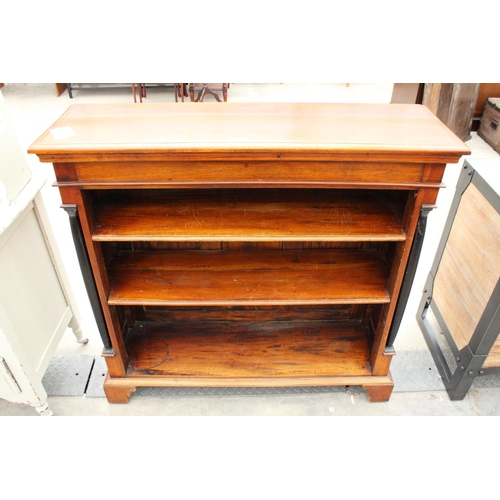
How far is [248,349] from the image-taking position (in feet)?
6.61

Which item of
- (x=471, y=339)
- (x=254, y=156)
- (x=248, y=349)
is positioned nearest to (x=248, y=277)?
(x=248, y=349)

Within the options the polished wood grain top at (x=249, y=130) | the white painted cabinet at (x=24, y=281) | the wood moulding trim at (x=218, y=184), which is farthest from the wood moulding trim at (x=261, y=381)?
the polished wood grain top at (x=249, y=130)

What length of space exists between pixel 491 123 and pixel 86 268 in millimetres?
4212

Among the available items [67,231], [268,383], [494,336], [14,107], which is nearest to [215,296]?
[268,383]

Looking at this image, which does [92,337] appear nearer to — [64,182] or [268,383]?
[268,383]

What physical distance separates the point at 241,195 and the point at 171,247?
45 cm

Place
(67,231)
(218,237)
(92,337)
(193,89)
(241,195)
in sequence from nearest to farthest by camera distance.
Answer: (218,237) < (241,195) < (92,337) < (67,231) < (193,89)

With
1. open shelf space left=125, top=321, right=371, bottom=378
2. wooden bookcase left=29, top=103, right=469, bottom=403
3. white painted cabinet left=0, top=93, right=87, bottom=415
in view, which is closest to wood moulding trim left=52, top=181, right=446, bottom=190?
wooden bookcase left=29, top=103, right=469, bottom=403

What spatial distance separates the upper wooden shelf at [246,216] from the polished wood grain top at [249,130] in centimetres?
31

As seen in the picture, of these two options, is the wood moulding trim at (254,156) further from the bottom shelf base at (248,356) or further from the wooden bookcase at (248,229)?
the bottom shelf base at (248,356)

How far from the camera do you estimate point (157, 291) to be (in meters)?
1.70

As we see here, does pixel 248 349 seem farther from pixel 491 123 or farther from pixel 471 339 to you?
pixel 491 123

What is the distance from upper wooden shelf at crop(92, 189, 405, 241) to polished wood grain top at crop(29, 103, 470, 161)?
0.31 m

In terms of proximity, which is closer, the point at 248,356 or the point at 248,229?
the point at 248,229
